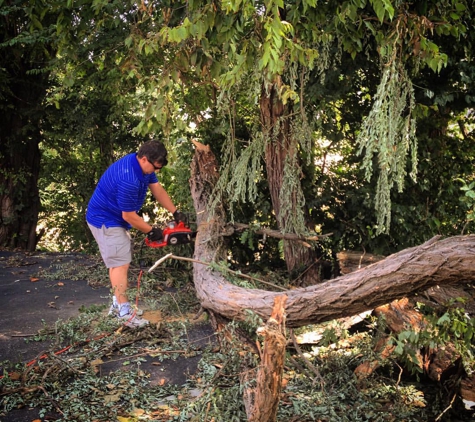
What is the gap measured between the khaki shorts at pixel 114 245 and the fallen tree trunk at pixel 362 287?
2.68ft

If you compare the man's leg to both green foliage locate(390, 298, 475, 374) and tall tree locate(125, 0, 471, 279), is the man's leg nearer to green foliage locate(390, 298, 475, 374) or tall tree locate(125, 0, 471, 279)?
tall tree locate(125, 0, 471, 279)

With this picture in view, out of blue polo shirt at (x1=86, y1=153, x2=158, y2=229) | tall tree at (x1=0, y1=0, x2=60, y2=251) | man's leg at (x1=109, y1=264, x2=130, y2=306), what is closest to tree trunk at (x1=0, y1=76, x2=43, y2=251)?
tall tree at (x1=0, y1=0, x2=60, y2=251)

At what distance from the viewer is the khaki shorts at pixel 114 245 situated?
4.95m

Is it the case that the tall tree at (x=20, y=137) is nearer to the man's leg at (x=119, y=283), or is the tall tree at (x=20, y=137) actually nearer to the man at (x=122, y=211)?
the man at (x=122, y=211)

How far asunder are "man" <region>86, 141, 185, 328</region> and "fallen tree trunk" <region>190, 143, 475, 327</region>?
77 centimetres

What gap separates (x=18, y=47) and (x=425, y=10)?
657cm

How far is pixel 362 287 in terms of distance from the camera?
3516 mm

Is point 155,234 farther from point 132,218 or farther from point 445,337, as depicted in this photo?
point 445,337

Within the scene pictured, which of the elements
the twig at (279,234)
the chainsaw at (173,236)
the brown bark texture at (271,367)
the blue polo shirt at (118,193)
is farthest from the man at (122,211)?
the brown bark texture at (271,367)

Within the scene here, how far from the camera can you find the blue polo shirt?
15.5ft

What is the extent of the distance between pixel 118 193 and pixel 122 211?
18 centimetres

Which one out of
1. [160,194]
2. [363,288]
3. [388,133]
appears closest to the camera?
[363,288]

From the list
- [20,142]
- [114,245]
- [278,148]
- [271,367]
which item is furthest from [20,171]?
[271,367]

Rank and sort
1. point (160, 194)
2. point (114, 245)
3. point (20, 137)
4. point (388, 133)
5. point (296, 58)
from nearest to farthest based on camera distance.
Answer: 1. point (388, 133)
2. point (296, 58)
3. point (114, 245)
4. point (160, 194)
5. point (20, 137)
